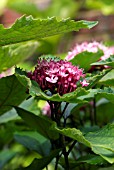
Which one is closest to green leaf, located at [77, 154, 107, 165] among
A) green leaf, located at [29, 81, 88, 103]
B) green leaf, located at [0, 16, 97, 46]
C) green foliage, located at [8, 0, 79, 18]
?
green leaf, located at [29, 81, 88, 103]

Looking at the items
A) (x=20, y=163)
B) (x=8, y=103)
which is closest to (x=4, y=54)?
(x=8, y=103)

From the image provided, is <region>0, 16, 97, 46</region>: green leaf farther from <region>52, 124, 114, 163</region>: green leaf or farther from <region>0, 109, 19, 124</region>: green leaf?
<region>0, 109, 19, 124</region>: green leaf

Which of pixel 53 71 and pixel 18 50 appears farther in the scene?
pixel 18 50

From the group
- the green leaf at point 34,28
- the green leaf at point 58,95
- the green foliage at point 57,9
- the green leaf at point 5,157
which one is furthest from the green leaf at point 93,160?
the green foliage at point 57,9

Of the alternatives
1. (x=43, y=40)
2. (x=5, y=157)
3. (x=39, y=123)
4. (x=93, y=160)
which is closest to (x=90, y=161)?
(x=93, y=160)

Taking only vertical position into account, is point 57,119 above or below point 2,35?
below

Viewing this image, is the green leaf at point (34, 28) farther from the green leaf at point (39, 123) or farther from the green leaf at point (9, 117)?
the green leaf at point (9, 117)

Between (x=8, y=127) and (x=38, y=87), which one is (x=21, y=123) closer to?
(x=8, y=127)
